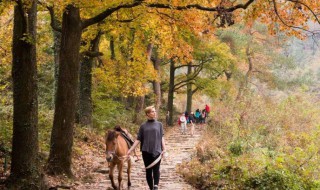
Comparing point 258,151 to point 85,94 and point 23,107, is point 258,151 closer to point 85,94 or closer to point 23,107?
point 85,94

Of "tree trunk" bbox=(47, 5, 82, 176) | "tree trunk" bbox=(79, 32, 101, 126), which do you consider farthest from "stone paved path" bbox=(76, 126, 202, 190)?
"tree trunk" bbox=(79, 32, 101, 126)

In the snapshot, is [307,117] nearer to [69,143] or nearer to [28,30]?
[69,143]

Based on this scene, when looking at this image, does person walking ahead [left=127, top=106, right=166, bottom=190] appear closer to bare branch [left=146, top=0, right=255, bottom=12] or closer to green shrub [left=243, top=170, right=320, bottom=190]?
green shrub [left=243, top=170, right=320, bottom=190]

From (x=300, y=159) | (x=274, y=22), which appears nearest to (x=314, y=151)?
(x=300, y=159)

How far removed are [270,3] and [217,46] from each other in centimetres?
2071

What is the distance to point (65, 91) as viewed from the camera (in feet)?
32.3

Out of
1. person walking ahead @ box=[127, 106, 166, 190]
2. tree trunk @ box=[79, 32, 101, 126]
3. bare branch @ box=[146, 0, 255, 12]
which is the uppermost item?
bare branch @ box=[146, 0, 255, 12]

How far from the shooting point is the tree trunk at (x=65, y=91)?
32.0 feet

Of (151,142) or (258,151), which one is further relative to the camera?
(258,151)

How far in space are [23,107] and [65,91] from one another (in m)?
2.18

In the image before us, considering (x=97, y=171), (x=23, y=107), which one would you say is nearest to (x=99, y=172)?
(x=97, y=171)

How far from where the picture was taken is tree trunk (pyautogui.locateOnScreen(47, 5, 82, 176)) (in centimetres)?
977

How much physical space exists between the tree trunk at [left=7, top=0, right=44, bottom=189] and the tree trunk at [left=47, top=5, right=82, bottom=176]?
1.93m

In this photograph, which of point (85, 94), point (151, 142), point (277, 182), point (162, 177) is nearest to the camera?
point (151, 142)
